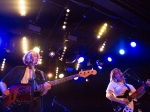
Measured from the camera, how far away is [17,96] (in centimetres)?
267

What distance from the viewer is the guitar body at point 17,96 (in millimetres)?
2617

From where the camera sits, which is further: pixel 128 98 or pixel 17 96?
pixel 128 98

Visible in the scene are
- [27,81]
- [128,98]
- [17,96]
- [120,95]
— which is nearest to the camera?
[17,96]

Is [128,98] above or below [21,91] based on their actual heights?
below

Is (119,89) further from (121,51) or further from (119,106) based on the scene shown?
(121,51)

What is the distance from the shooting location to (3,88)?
9.07 feet

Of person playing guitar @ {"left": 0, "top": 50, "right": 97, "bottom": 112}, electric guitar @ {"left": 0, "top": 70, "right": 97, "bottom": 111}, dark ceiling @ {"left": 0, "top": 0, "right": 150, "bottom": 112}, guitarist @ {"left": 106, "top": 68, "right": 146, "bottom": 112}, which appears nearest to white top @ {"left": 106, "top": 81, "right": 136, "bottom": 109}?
guitarist @ {"left": 106, "top": 68, "right": 146, "bottom": 112}

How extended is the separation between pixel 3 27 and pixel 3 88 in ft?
14.5

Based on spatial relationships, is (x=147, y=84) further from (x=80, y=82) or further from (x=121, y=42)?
(x=80, y=82)

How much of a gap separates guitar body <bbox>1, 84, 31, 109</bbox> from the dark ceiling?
335 centimetres

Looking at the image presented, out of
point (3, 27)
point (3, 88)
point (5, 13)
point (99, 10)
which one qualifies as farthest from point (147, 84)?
point (3, 27)

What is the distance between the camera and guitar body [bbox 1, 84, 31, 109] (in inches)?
103

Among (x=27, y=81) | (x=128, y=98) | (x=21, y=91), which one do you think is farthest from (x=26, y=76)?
(x=128, y=98)

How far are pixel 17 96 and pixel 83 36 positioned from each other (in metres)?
5.02
